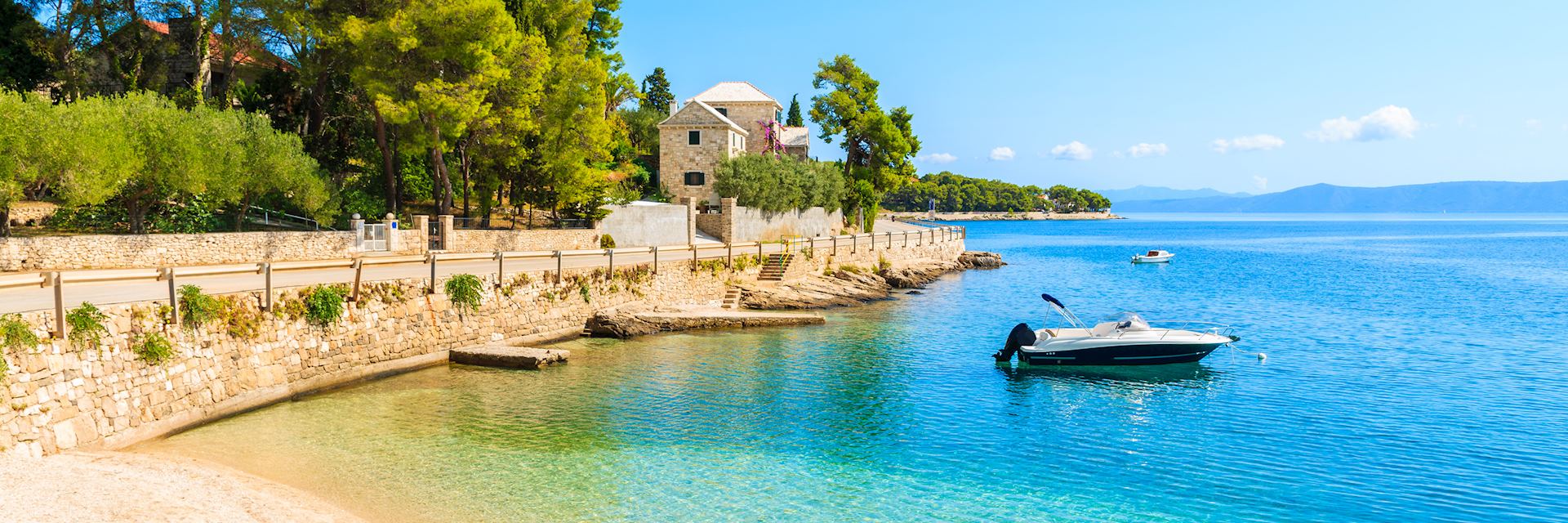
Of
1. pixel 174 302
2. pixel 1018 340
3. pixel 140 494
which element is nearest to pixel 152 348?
pixel 174 302

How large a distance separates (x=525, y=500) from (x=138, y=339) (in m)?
8.77

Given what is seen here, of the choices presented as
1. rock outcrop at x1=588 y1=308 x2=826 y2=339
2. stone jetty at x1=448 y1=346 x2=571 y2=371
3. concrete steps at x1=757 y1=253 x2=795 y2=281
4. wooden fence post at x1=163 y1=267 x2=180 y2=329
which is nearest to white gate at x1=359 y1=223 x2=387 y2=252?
rock outcrop at x1=588 y1=308 x2=826 y2=339

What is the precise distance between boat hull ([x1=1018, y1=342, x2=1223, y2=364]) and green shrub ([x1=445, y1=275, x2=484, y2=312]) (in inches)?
635

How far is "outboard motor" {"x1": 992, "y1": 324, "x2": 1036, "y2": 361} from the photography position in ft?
90.1

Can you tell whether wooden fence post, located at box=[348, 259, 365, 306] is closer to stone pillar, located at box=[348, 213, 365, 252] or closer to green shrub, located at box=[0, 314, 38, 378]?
green shrub, located at box=[0, 314, 38, 378]

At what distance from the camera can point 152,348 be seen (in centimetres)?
1748

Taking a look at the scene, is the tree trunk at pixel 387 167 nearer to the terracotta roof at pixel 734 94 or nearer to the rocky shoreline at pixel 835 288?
the rocky shoreline at pixel 835 288

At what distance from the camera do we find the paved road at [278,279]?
18328 mm

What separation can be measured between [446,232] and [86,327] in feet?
81.3

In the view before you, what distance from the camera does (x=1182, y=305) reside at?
152ft

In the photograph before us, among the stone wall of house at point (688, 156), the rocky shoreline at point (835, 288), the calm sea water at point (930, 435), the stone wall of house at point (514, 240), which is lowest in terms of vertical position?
the calm sea water at point (930, 435)

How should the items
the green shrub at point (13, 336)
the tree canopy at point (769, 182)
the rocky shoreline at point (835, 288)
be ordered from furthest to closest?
the tree canopy at point (769, 182)
the rocky shoreline at point (835, 288)
the green shrub at point (13, 336)

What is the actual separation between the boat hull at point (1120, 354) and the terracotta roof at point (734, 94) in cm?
5275

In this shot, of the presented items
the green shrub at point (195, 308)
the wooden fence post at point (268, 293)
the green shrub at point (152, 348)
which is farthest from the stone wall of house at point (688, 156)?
the green shrub at point (152, 348)
